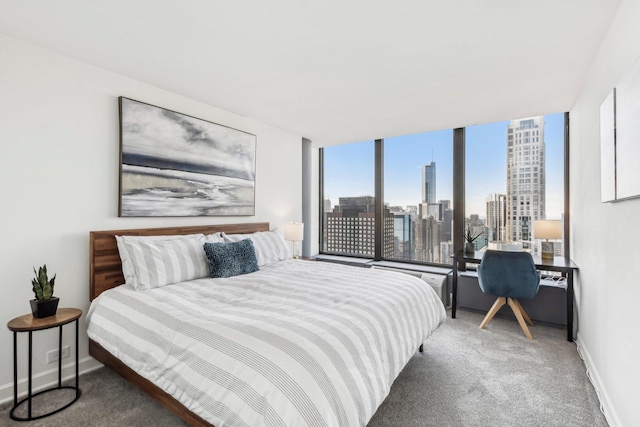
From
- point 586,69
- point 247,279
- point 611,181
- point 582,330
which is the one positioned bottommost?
point 582,330

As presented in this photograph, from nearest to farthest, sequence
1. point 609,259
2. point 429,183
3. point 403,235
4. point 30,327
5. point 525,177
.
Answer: point 30,327 → point 609,259 → point 525,177 → point 429,183 → point 403,235

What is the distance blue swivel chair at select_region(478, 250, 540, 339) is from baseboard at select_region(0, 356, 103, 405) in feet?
12.2

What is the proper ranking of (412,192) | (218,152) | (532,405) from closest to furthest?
1. (532,405)
2. (218,152)
3. (412,192)

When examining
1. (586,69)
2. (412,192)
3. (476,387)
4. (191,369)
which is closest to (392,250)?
(412,192)

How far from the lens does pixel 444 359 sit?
2.60m

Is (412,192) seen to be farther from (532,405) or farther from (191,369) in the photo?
(191,369)

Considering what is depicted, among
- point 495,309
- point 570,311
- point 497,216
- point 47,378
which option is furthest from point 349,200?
point 47,378

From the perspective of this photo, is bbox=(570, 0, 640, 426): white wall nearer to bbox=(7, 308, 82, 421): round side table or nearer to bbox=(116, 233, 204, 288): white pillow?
bbox=(116, 233, 204, 288): white pillow

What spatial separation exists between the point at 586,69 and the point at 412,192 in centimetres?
256

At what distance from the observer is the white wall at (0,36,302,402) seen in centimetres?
209

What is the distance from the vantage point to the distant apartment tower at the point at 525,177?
379 cm

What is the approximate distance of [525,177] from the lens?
12.7 ft

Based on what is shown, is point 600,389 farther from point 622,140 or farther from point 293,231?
point 293,231

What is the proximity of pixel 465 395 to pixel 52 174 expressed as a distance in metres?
3.41
